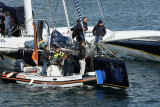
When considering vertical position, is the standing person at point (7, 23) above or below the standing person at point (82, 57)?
above

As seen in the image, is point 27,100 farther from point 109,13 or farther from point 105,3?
point 105,3

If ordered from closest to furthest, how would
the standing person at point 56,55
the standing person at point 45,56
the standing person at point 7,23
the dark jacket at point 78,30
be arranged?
the standing person at point 45,56
the standing person at point 56,55
the dark jacket at point 78,30
the standing person at point 7,23

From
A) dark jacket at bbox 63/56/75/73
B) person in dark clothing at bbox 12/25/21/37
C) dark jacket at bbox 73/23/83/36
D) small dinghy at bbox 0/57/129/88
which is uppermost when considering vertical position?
person in dark clothing at bbox 12/25/21/37

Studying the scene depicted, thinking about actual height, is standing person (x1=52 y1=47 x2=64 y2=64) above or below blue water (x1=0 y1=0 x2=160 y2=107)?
above

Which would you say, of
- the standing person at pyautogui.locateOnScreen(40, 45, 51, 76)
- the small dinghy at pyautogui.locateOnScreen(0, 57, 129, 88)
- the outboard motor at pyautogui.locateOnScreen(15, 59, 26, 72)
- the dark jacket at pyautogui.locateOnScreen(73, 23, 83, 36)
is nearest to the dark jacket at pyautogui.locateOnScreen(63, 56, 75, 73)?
the small dinghy at pyautogui.locateOnScreen(0, 57, 129, 88)

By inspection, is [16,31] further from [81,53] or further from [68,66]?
[81,53]

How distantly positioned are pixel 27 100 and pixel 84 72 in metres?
3.68

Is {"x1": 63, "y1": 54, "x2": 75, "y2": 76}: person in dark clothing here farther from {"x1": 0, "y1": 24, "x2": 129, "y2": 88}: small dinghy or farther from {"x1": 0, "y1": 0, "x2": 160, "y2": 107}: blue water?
{"x1": 0, "y1": 0, "x2": 160, "y2": 107}: blue water

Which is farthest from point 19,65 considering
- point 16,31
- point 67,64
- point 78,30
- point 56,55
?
point 78,30

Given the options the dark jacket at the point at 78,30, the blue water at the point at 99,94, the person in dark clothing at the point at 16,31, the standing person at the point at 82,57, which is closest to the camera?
the blue water at the point at 99,94

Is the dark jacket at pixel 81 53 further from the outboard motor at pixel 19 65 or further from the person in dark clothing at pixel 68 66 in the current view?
the outboard motor at pixel 19 65

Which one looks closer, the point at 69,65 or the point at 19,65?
the point at 69,65

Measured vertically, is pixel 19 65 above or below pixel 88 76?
above

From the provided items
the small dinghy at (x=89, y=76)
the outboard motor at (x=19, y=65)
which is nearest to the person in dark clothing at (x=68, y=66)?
the small dinghy at (x=89, y=76)
